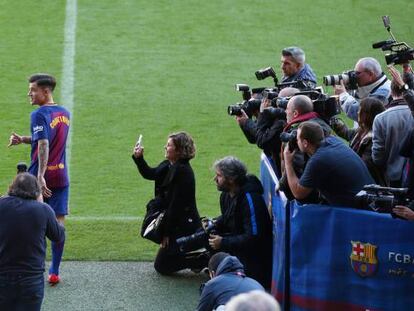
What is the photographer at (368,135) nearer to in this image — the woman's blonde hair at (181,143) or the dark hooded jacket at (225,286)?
the woman's blonde hair at (181,143)

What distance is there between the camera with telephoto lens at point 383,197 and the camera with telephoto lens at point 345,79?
2.41 meters

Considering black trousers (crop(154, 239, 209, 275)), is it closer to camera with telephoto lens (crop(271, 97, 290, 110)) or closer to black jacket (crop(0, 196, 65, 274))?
camera with telephoto lens (crop(271, 97, 290, 110))

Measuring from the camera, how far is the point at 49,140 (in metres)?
9.39

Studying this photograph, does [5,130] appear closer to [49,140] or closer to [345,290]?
[49,140]

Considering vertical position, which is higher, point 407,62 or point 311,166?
point 407,62

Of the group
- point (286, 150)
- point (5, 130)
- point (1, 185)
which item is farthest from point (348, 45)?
point (286, 150)

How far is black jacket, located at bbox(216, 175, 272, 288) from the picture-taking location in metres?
8.53

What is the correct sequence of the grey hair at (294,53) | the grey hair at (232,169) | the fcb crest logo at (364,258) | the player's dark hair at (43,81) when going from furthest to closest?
the grey hair at (294,53) < the player's dark hair at (43,81) < the grey hair at (232,169) < the fcb crest logo at (364,258)

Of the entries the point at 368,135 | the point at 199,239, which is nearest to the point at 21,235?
the point at 199,239

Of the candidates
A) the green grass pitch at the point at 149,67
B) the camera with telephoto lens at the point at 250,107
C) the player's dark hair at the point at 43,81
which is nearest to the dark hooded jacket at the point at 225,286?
the camera with telephoto lens at the point at 250,107

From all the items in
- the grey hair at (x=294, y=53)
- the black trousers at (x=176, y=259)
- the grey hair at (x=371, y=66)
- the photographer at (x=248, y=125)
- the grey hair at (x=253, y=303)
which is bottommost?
the black trousers at (x=176, y=259)

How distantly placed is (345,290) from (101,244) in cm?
358

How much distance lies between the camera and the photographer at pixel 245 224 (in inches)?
336

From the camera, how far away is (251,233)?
8.53m
